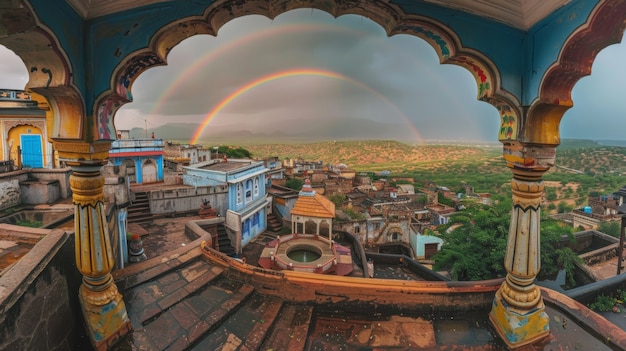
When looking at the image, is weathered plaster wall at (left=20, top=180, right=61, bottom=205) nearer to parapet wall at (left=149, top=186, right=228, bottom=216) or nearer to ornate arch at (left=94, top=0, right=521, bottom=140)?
parapet wall at (left=149, top=186, right=228, bottom=216)

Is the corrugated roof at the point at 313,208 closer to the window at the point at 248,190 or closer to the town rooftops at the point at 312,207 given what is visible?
the town rooftops at the point at 312,207

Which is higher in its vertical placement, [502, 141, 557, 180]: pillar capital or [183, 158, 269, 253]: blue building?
[502, 141, 557, 180]: pillar capital

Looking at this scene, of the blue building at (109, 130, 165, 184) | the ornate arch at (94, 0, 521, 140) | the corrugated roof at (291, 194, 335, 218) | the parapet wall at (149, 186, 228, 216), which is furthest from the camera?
the blue building at (109, 130, 165, 184)

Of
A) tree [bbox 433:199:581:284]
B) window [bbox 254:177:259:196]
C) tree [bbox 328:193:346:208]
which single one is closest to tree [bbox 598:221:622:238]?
tree [bbox 433:199:581:284]

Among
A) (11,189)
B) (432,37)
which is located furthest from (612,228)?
(11,189)

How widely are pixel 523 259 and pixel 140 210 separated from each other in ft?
50.8

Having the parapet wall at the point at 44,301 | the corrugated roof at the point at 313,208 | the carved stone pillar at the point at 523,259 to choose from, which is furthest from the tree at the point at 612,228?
the parapet wall at the point at 44,301

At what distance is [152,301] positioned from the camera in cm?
375

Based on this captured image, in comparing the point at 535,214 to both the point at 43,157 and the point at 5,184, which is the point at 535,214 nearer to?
the point at 5,184

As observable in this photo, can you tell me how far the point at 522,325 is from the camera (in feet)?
10.1

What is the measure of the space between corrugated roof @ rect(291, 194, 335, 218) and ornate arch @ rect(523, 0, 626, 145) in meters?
11.9

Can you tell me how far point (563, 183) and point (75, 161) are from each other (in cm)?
8672

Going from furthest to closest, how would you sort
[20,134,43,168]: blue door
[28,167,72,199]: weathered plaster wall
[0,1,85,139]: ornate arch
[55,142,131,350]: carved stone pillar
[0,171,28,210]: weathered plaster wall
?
[20,134,43,168]: blue door
[28,167,72,199]: weathered plaster wall
[0,171,28,210]: weathered plaster wall
[55,142,131,350]: carved stone pillar
[0,1,85,139]: ornate arch

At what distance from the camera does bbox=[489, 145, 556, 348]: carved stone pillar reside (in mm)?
3059
